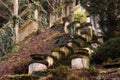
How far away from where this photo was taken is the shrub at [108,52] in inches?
759

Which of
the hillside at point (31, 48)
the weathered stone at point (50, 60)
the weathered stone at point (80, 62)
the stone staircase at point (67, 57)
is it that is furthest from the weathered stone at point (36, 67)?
the hillside at point (31, 48)

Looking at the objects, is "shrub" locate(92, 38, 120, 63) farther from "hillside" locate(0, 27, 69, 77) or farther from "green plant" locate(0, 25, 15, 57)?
"green plant" locate(0, 25, 15, 57)

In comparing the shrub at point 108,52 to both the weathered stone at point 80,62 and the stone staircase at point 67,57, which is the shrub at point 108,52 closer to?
the stone staircase at point 67,57

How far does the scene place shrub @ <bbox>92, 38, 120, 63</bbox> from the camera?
19272 millimetres

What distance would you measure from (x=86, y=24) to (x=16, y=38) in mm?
7882

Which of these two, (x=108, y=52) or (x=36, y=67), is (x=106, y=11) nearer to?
(x=108, y=52)

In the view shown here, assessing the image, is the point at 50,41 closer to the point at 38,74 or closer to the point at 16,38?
the point at 16,38

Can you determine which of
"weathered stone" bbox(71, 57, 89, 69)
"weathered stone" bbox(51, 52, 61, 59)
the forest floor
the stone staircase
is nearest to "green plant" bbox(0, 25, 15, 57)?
the forest floor

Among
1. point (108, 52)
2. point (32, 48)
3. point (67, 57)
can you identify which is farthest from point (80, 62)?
point (32, 48)

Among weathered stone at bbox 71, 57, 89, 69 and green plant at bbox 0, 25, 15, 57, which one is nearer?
weathered stone at bbox 71, 57, 89, 69

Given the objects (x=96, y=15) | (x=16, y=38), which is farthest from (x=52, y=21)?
(x=96, y=15)

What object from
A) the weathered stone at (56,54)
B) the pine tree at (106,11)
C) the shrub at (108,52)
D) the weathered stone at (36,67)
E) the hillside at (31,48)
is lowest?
the hillside at (31,48)

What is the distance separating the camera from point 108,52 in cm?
1941

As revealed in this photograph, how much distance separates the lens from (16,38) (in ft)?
103
